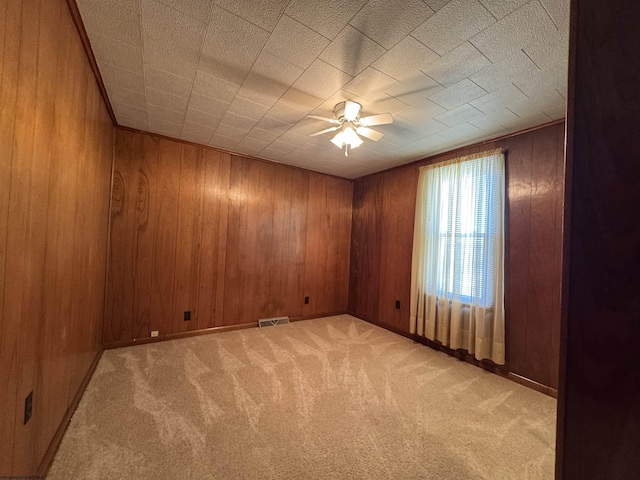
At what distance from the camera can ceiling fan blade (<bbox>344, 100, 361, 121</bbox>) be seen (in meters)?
2.04

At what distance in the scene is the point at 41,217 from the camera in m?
1.22

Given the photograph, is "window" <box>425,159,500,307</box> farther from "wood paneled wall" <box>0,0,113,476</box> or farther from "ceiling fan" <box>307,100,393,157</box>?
"wood paneled wall" <box>0,0,113,476</box>

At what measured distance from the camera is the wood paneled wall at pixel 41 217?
0.96 m

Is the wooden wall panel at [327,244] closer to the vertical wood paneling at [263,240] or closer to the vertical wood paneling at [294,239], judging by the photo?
the vertical wood paneling at [294,239]

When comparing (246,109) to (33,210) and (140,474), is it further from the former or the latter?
(140,474)

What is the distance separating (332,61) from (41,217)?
6.05 feet

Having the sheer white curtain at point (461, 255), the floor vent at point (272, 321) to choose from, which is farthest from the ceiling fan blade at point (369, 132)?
the floor vent at point (272, 321)

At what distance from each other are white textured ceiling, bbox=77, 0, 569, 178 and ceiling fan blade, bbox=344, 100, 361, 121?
7cm

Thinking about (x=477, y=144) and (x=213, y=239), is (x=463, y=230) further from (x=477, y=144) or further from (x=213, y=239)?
(x=213, y=239)

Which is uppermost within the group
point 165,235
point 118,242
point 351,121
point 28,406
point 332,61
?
point 332,61

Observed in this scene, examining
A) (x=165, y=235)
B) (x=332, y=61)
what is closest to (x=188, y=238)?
(x=165, y=235)

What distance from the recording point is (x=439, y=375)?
2506 millimetres

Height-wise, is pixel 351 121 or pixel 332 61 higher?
pixel 332 61

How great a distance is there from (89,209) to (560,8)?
327cm
